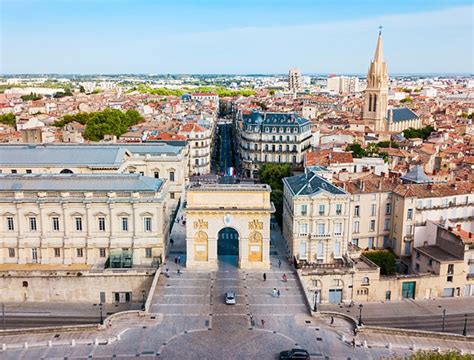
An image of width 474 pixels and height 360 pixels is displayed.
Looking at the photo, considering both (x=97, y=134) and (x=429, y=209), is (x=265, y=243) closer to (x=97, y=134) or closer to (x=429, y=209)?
(x=429, y=209)

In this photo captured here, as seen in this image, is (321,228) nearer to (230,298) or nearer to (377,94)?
(230,298)

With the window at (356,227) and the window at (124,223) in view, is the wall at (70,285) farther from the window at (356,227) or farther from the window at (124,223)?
the window at (356,227)

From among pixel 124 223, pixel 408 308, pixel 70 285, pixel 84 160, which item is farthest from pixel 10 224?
pixel 408 308

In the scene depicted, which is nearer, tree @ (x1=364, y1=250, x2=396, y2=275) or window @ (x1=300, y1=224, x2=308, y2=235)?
window @ (x1=300, y1=224, x2=308, y2=235)

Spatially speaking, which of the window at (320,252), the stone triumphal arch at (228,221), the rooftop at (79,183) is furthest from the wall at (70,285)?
the window at (320,252)

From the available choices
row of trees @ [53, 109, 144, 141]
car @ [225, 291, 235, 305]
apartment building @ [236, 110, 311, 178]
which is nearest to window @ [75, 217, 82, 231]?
car @ [225, 291, 235, 305]

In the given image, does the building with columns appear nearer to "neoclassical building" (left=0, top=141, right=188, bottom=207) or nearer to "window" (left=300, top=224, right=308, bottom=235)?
"neoclassical building" (left=0, top=141, right=188, bottom=207)
